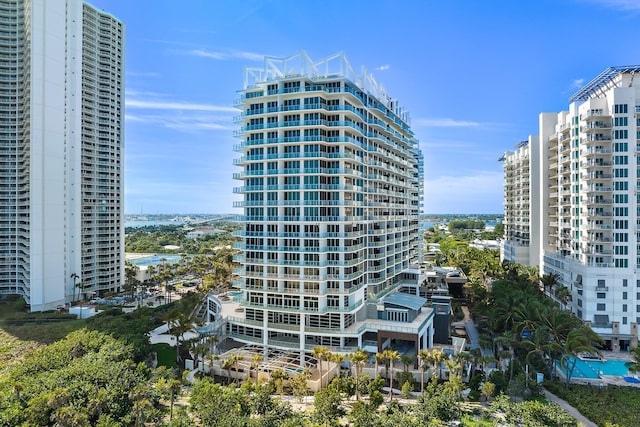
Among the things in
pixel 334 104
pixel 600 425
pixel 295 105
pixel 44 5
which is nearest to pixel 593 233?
pixel 600 425

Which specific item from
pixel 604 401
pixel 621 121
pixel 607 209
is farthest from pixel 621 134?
pixel 604 401

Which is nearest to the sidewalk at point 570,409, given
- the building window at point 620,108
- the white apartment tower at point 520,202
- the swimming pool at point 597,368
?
the swimming pool at point 597,368

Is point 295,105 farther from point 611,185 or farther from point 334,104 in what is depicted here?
point 611,185

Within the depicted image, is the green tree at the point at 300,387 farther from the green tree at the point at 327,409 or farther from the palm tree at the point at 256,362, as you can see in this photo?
the palm tree at the point at 256,362

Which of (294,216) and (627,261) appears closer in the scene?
(294,216)

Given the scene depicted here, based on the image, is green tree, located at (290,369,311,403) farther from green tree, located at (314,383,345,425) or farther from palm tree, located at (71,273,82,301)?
palm tree, located at (71,273,82,301)

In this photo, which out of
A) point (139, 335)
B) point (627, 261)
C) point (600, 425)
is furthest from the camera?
point (627, 261)
